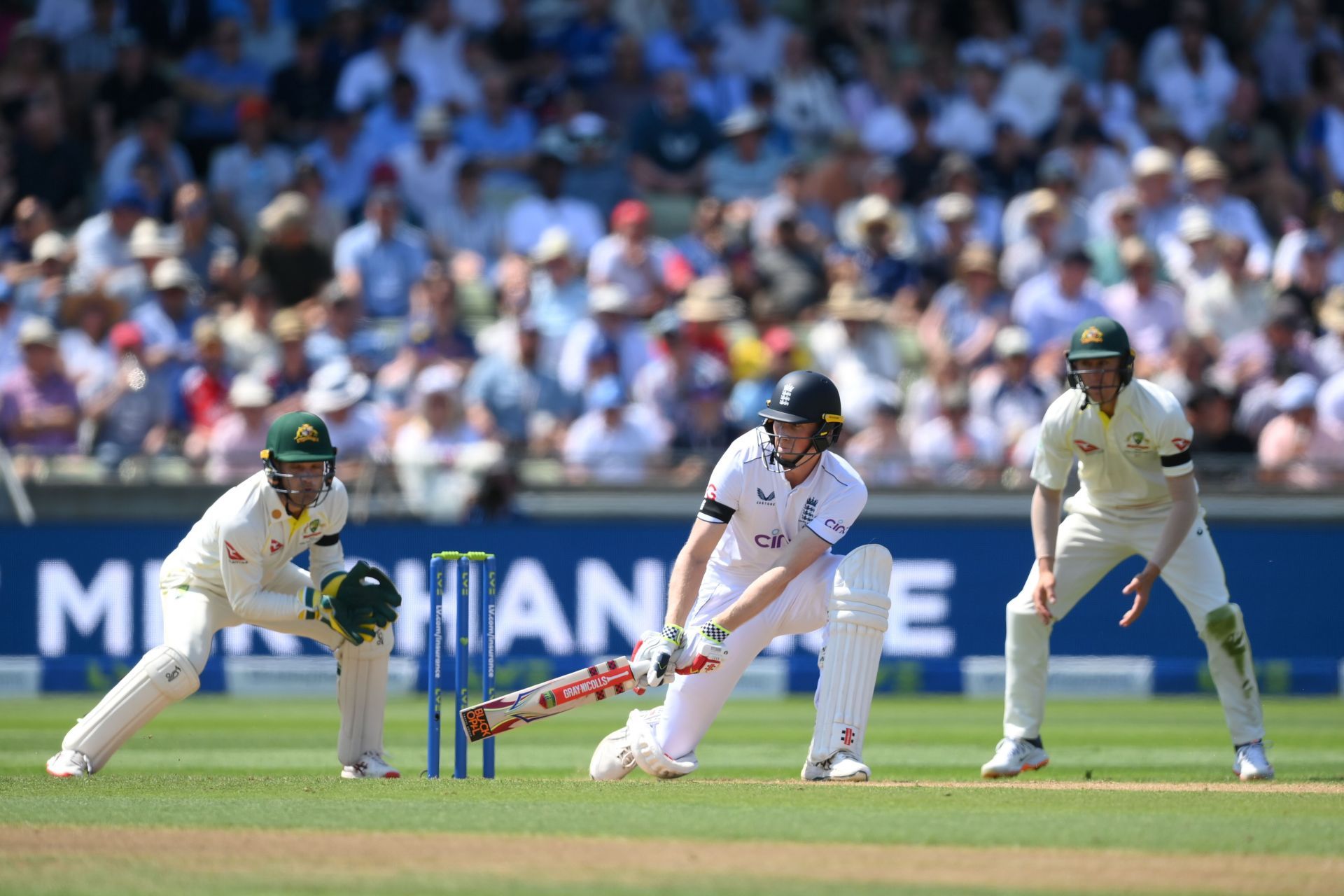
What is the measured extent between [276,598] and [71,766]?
3.48 feet

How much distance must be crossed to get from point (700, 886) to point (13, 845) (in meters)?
2.20

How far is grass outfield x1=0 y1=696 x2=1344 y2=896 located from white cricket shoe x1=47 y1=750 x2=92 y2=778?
102mm

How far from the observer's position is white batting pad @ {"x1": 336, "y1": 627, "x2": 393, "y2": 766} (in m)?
7.86

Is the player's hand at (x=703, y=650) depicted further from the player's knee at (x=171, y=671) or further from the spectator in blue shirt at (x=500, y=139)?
the spectator in blue shirt at (x=500, y=139)

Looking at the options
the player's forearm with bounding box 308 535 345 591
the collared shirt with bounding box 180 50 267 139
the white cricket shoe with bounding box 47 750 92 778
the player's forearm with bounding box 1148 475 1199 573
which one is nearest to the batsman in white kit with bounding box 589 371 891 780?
the player's forearm with bounding box 1148 475 1199 573

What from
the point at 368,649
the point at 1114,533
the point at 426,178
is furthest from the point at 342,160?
the point at 1114,533

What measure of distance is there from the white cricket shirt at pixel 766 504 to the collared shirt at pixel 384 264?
7.61 meters

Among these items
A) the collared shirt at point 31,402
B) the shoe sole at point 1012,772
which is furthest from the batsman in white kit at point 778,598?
the collared shirt at point 31,402

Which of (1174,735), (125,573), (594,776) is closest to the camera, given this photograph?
(594,776)

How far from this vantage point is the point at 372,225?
14.7 meters

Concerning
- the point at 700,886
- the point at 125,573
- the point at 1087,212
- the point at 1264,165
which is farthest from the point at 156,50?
the point at 700,886

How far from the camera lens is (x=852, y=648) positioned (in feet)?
23.8

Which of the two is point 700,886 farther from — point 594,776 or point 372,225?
point 372,225

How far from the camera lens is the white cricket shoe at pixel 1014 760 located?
7.80 meters
